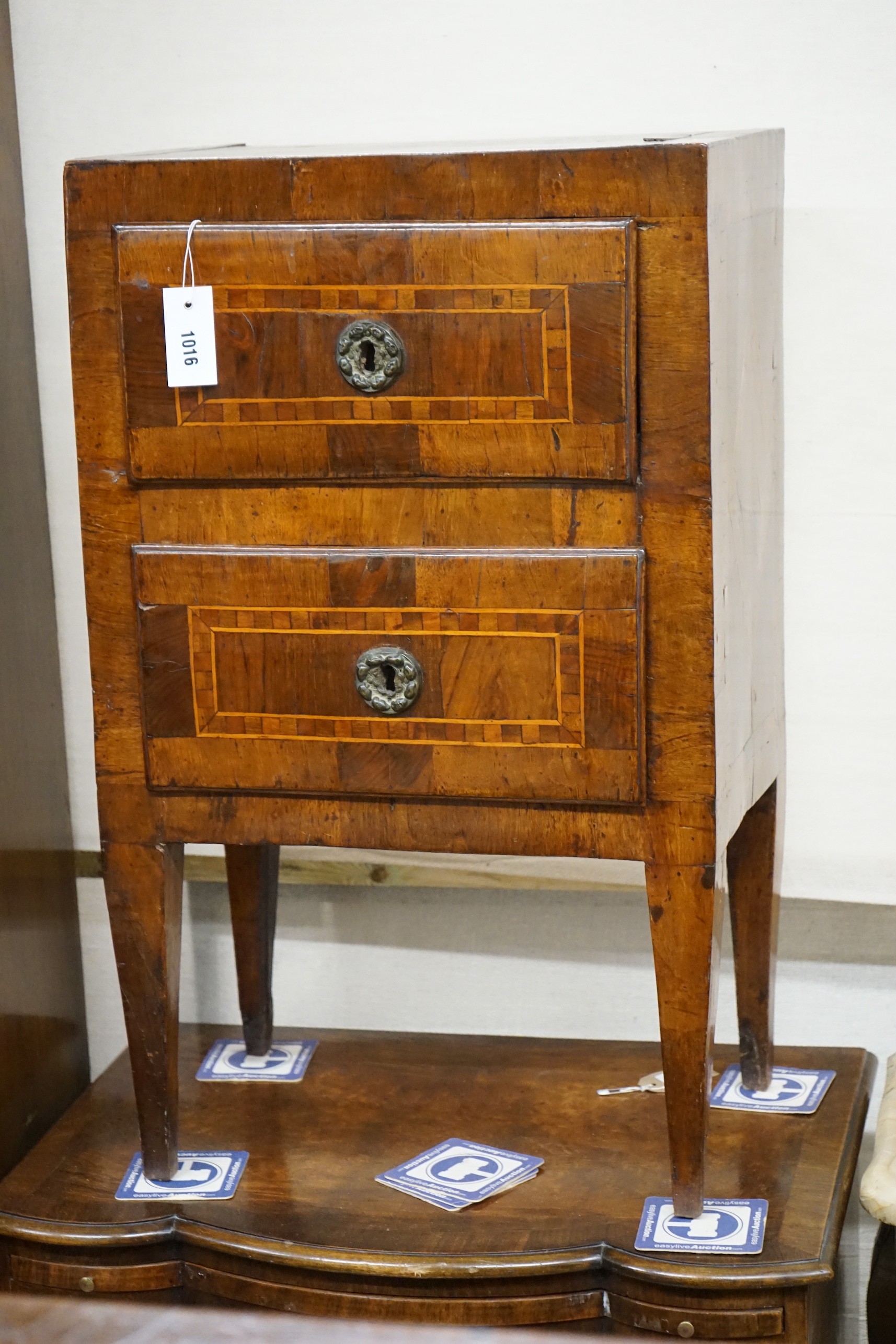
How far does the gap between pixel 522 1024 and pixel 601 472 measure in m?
0.80

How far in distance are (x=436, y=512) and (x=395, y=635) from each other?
92mm

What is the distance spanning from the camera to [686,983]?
1177 mm

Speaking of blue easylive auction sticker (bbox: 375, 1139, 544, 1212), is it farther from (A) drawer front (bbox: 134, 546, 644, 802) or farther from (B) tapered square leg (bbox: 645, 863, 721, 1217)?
(A) drawer front (bbox: 134, 546, 644, 802)

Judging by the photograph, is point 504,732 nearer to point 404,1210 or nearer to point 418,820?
point 418,820

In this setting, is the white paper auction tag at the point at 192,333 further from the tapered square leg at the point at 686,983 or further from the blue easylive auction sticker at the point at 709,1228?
the blue easylive auction sticker at the point at 709,1228

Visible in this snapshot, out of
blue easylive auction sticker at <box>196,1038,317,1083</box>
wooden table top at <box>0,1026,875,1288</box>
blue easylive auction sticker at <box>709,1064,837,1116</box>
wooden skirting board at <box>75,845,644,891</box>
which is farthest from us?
wooden skirting board at <box>75,845,644,891</box>

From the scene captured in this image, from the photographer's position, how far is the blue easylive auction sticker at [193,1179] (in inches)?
51.6

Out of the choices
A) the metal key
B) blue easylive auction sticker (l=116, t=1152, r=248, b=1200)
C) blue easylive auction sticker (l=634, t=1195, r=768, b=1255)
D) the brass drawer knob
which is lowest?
blue easylive auction sticker (l=116, t=1152, r=248, b=1200)

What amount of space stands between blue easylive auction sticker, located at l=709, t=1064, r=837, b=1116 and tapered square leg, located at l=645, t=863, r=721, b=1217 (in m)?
0.24

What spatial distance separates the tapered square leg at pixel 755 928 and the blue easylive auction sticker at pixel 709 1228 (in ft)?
0.72

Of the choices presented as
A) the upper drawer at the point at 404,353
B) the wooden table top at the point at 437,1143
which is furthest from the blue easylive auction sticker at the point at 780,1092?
the upper drawer at the point at 404,353

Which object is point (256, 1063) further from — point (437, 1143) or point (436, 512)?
point (436, 512)

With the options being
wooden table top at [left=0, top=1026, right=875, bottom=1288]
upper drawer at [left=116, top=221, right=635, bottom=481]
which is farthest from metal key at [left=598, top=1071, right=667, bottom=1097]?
upper drawer at [left=116, top=221, right=635, bottom=481]

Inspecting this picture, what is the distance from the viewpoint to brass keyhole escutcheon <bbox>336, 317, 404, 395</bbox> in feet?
3.71
